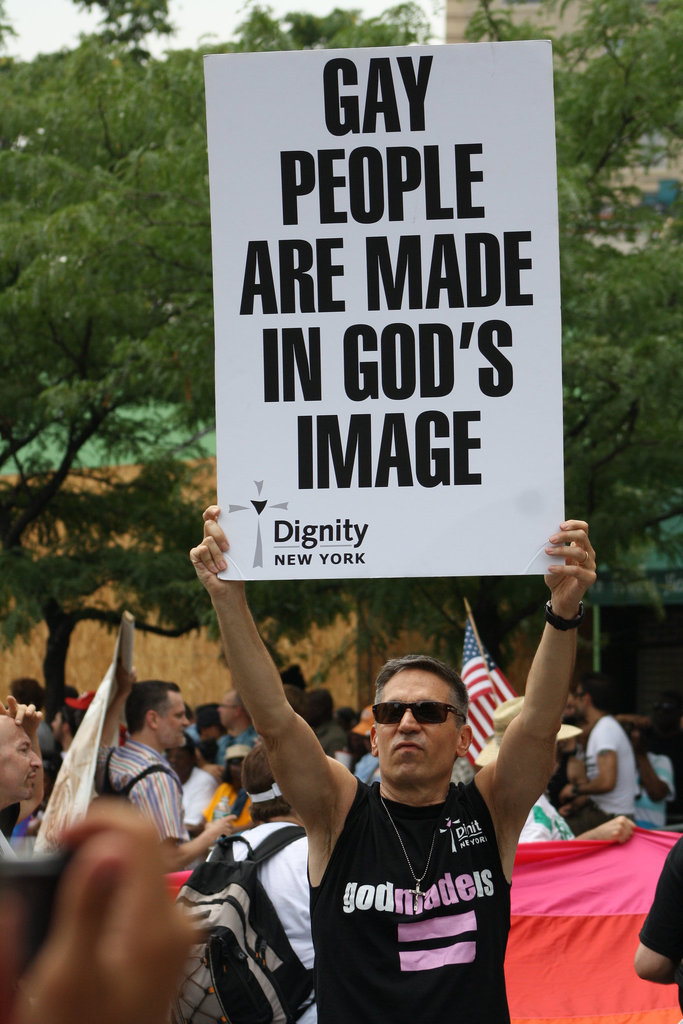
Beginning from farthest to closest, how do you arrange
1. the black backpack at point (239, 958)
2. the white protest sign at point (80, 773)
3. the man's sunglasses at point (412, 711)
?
the white protest sign at point (80, 773), the black backpack at point (239, 958), the man's sunglasses at point (412, 711)

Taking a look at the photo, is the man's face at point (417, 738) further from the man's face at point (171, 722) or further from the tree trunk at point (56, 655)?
the tree trunk at point (56, 655)

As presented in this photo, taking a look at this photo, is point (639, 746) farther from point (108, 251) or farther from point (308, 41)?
point (308, 41)

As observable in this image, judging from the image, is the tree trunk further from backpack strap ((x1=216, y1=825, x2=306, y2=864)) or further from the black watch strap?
the black watch strap

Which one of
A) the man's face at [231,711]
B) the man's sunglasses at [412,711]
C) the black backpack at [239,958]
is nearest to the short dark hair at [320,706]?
the man's face at [231,711]

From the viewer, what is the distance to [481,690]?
7.35 m

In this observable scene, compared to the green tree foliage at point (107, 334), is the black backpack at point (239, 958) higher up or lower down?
lower down

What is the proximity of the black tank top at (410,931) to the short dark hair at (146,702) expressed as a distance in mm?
3299

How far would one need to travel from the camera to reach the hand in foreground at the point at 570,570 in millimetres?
3002

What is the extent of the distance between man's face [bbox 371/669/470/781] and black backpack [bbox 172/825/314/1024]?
850mm

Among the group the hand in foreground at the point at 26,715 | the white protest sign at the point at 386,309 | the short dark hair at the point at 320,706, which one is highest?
the white protest sign at the point at 386,309

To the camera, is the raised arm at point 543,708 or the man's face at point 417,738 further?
the man's face at point 417,738

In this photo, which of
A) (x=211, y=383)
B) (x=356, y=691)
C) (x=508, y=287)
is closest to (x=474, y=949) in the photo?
(x=508, y=287)

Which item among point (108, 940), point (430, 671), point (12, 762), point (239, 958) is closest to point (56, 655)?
point (12, 762)

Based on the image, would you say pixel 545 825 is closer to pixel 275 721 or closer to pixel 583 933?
pixel 583 933
